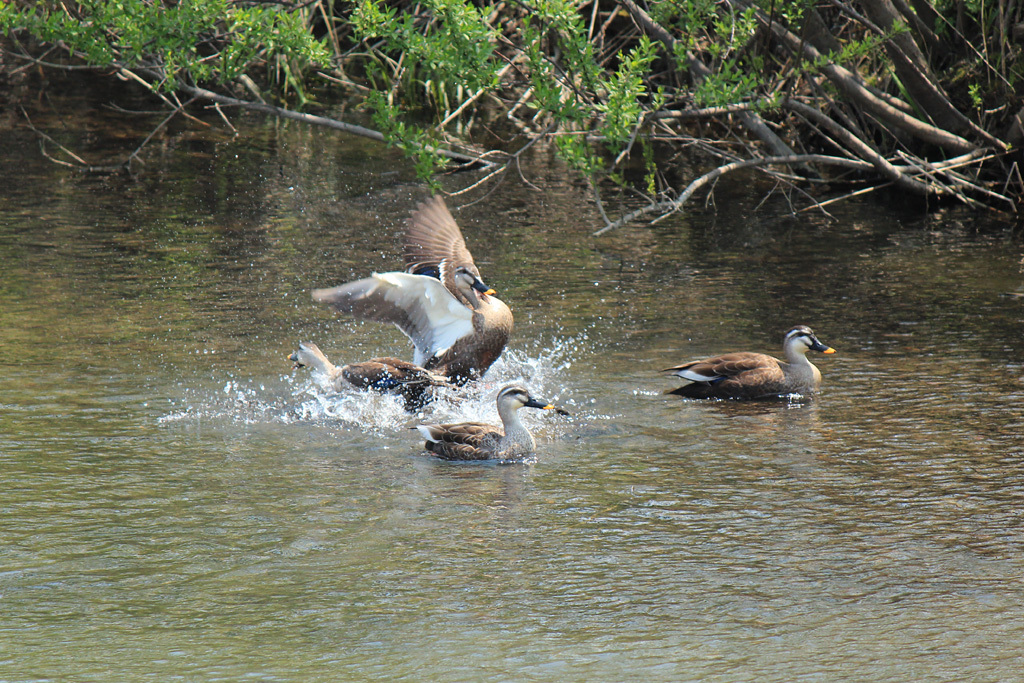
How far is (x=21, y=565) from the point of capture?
5.45 meters

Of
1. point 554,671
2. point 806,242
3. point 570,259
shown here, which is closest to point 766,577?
point 554,671

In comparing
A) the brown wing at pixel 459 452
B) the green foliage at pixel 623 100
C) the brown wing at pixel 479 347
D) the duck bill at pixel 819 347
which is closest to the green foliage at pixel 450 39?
the green foliage at pixel 623 100

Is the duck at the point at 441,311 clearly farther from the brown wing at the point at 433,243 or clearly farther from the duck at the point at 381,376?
the duck at the point at 381,376

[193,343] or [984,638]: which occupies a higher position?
[984,638]

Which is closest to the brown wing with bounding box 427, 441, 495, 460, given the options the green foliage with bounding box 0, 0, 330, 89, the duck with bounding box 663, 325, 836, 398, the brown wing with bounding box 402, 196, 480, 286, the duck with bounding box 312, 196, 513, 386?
the duck with bounding box 312, 196, 513, 386

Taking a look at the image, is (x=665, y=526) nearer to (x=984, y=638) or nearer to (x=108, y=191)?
(x=984, y=638)

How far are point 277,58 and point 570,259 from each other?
851 cm

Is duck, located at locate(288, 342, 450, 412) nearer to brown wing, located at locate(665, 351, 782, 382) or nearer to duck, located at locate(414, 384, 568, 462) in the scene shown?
duck, located at locate(414, 384, 568, 462)

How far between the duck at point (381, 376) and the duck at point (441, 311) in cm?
38

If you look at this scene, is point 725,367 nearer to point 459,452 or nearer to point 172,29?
point 459,452

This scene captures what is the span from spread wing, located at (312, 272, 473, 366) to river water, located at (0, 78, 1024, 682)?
51cm

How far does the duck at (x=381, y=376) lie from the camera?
27.4ft

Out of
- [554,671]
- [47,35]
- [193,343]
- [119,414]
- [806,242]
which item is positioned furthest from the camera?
[806,242]

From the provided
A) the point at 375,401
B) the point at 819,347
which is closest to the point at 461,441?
the point at 375,401
